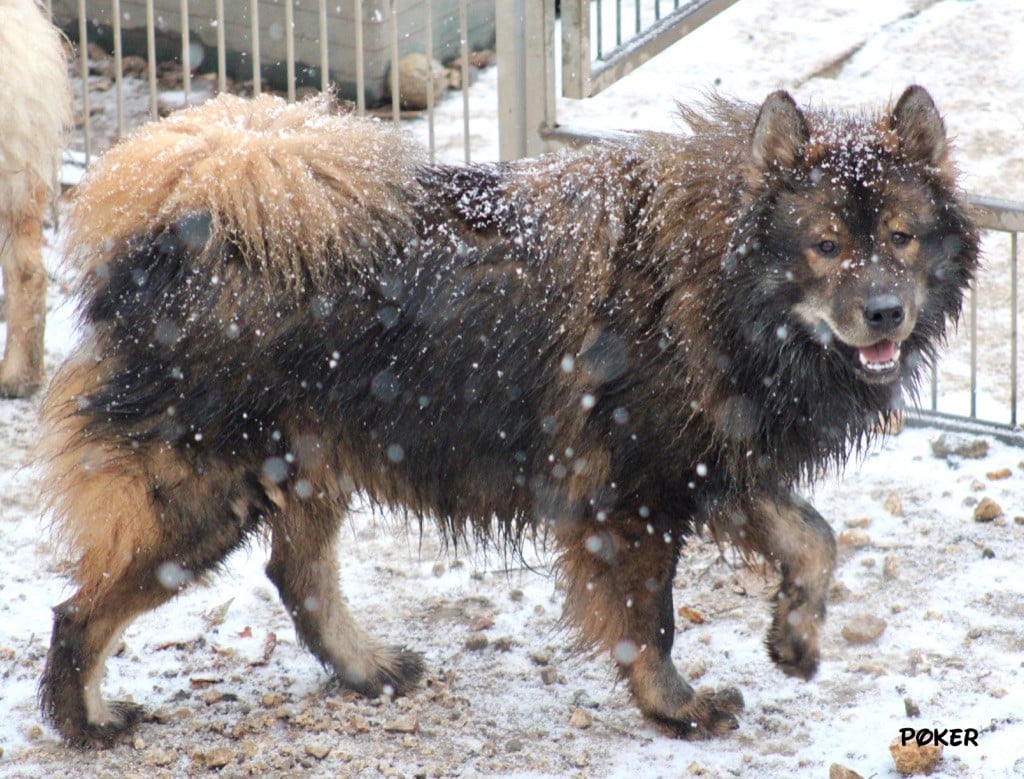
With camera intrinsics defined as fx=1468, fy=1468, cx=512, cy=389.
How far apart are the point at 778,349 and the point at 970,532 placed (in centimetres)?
173

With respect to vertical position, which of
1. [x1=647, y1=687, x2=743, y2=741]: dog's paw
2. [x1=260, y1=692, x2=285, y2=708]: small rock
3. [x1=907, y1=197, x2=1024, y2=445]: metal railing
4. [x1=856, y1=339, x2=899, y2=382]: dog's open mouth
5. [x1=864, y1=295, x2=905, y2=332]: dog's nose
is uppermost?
[x1=864, y1=295, x2=905, y2=332]: dog's nose

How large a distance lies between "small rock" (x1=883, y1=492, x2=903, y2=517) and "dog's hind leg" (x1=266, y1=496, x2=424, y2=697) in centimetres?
195

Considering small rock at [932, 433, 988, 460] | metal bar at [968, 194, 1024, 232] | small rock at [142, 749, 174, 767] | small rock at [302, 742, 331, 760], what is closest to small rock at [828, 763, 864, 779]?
small rock at [302, 742, 331, 760]

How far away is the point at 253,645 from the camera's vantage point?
492 centimetres

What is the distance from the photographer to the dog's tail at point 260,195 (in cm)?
402

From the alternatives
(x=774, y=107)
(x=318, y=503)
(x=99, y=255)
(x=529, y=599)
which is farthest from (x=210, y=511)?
(x=774, y=107)

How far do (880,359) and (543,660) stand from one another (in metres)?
1.55

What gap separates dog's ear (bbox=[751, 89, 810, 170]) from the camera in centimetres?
389

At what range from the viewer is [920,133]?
396 centimetres

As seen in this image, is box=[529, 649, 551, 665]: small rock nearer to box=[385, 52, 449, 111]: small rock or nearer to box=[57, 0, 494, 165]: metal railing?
box=[57, 0, 494, 165]: metal railing

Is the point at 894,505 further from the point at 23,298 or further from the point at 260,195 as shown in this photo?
the point at 23,298

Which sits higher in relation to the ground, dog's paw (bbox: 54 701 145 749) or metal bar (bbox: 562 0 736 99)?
metal bar (bbox: 562 0 736 99)

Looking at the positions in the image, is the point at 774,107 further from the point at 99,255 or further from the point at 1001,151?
the point at 1001,151

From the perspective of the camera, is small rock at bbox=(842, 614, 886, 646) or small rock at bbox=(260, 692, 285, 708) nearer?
small rock at bbox=(260, 692, 285, 708)
